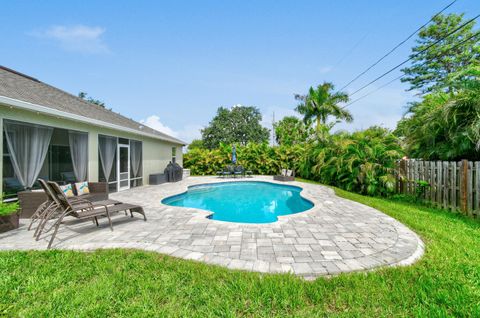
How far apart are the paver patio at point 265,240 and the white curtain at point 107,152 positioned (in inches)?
160

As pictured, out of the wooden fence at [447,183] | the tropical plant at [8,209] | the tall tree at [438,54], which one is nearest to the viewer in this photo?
the tropical plant at [8,209]

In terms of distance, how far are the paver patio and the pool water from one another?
72.3 inches

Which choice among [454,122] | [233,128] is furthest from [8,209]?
[233,128]

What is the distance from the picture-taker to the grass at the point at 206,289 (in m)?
2.24

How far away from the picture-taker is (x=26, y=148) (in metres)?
5.93

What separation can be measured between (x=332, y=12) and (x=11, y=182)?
49.0 ft

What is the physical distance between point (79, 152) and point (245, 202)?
22.7 ft

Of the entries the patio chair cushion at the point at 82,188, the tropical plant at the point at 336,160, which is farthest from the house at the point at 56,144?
the tropical plant at the point at 336,160

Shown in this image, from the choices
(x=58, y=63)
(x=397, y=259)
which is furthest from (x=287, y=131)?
(x=397, y=259)

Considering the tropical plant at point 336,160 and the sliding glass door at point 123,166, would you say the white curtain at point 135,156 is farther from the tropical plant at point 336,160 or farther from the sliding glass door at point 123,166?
the tropical plant at point 336,160

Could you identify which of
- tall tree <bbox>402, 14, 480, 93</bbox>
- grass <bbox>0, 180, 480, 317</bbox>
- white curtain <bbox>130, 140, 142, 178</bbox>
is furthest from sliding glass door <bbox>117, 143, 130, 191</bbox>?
tall tree <bbox>402, 14, 480, 93</bbox>

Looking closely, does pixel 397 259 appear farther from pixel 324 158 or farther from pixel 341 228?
pixel 324 158

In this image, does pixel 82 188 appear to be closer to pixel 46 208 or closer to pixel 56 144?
pixel 56 144

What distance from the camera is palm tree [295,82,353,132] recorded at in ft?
76.1
